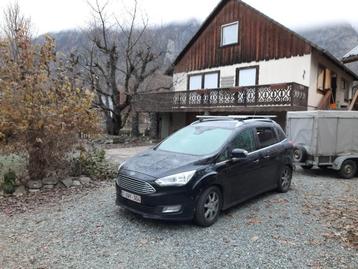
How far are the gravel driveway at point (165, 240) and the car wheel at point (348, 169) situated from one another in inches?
164

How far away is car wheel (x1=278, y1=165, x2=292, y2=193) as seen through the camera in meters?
7.28

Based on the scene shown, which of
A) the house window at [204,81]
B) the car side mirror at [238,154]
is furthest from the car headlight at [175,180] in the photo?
the house window at [204,81]

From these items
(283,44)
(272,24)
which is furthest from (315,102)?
(272,24)

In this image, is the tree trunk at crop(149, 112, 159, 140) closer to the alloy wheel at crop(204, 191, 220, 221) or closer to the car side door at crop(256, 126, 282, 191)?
the car side door at crop(256, 126, 282, 191)

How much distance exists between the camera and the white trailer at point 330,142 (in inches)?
391

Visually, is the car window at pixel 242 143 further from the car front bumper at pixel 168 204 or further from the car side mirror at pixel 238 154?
the car front bumper at pixel 168 204

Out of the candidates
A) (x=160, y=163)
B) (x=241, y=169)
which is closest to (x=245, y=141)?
(x=241, y=169)

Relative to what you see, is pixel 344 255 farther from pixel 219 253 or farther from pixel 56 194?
pixel 56 194

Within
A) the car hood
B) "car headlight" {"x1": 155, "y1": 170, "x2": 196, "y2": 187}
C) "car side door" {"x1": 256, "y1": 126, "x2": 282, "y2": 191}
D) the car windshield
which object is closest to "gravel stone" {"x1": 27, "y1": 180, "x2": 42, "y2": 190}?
the car hood

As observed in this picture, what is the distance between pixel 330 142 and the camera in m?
9.99

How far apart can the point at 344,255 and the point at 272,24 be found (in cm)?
1600

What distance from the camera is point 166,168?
511 centimetres

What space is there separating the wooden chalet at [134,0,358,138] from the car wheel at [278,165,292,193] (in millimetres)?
7518

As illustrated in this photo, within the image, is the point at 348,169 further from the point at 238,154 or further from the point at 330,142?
the point at 238,154
